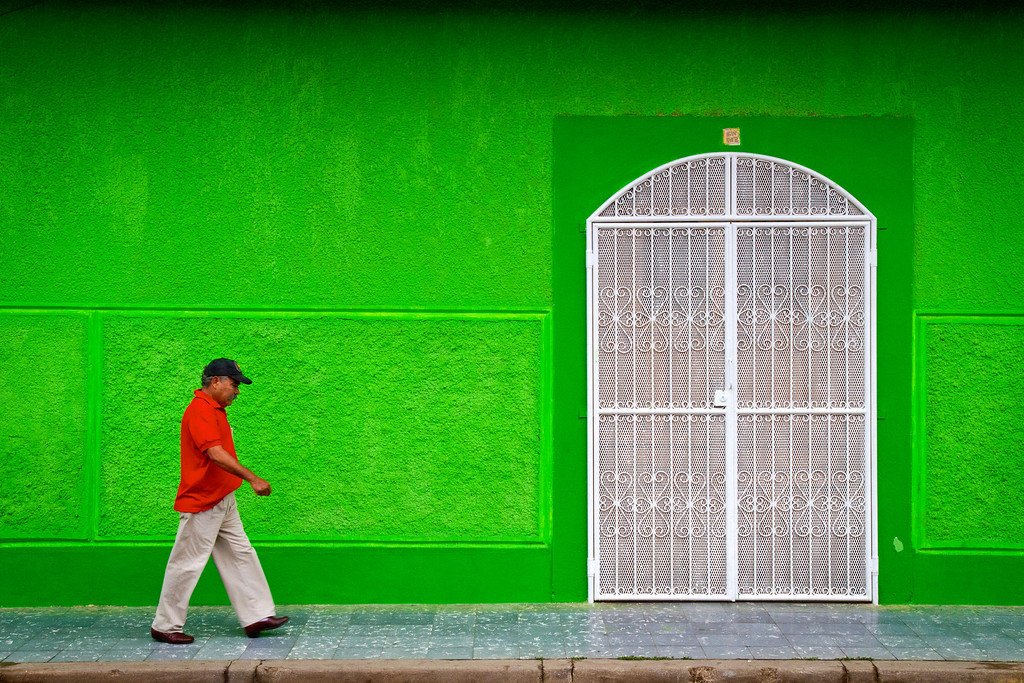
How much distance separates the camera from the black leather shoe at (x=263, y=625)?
6.17 m

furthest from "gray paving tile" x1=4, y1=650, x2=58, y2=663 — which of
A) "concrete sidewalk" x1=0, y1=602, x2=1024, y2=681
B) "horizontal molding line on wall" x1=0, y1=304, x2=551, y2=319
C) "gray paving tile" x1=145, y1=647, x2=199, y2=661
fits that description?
"horizontal molding line on wall" x1=0, y1=304, x2=551, y2=319

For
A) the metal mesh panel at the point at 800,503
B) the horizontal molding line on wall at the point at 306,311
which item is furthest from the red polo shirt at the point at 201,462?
the metal mesh panel at the point at 800,503

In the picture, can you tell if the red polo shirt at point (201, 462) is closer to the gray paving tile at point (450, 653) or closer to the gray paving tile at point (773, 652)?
the gray paving tile at point (450, 653)

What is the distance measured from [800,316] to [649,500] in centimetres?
153

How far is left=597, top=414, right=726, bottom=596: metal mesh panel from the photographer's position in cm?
704

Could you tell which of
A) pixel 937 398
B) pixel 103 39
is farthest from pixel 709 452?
pixel 103 39

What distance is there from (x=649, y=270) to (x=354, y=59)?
7.72 feet

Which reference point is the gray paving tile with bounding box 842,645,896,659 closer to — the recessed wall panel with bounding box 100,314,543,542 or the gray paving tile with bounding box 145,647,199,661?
the recessed wall panel with bounding box 100,314,543,542

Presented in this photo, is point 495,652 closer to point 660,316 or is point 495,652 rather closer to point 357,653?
point 357,653

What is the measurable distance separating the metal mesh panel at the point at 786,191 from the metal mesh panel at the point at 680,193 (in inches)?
5.7

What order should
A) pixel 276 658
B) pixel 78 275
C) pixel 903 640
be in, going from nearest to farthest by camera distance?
pixel 276 658, pixel 903 640, pixel 78 275

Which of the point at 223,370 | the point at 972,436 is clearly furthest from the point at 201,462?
the point at 972,436

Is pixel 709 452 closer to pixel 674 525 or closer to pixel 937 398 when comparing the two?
pixel 674 525

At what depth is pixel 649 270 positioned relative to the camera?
7.02 m
